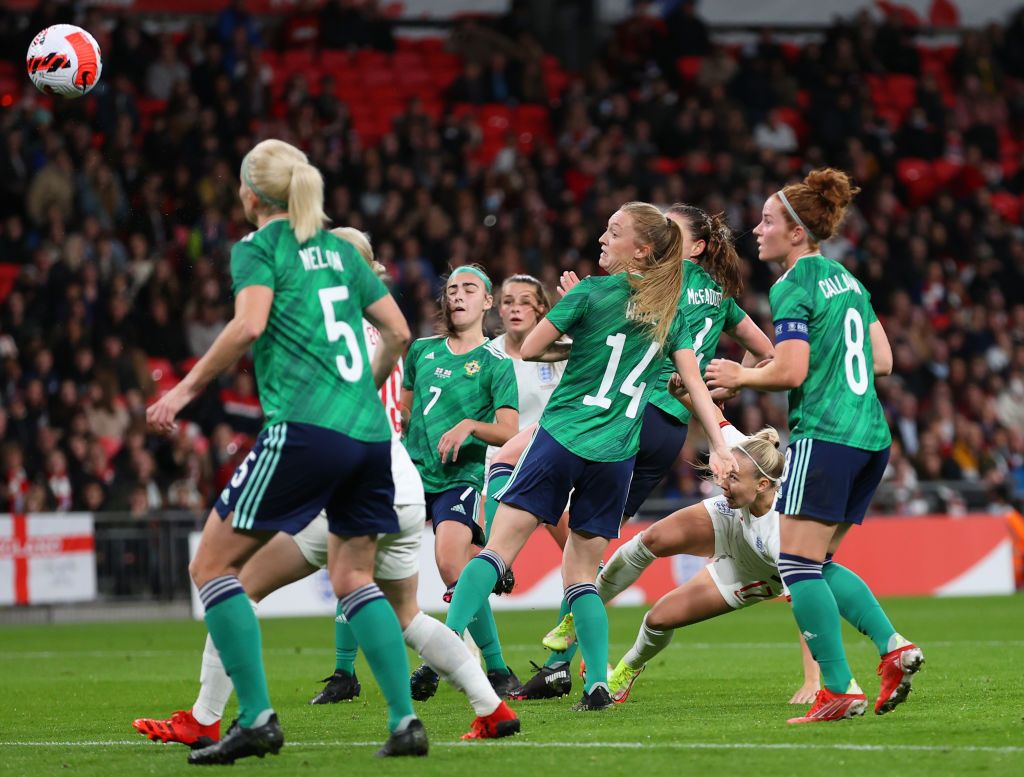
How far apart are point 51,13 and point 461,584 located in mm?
14884

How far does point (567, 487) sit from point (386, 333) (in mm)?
1548

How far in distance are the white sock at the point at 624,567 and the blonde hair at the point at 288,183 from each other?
9.86 feet

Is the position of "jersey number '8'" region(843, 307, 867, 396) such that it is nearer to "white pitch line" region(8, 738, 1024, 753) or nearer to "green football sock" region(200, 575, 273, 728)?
"white pitch line" region(8, 738, 1024, 753)

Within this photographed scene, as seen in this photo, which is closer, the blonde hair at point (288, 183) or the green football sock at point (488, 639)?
the blonde hair at point (288, 183)

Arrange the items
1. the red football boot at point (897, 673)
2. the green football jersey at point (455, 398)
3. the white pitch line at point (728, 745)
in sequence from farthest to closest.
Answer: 1. the green football jersey at point (455, 398)
2. the red football boot at point (897, 673)
3. the white pitch line at point (728, 745)

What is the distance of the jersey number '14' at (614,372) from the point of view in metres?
6.90

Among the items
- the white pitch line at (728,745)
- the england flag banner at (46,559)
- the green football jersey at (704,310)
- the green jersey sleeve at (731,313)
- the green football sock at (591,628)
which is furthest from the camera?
the england flag banner at (46,559)

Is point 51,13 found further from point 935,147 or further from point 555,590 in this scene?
point 935,147

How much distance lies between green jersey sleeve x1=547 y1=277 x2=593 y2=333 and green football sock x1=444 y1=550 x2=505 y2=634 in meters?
1.07

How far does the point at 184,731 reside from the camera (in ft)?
19.2

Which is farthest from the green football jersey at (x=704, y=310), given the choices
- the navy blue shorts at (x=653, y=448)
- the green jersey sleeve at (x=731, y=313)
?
the navy blue shorts at (x=653, y=448)

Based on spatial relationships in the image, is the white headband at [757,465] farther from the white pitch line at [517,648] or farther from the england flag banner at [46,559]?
the england flag banner at [46,559]

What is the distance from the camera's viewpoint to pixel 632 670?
7781 millimetres

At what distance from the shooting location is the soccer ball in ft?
31.0
